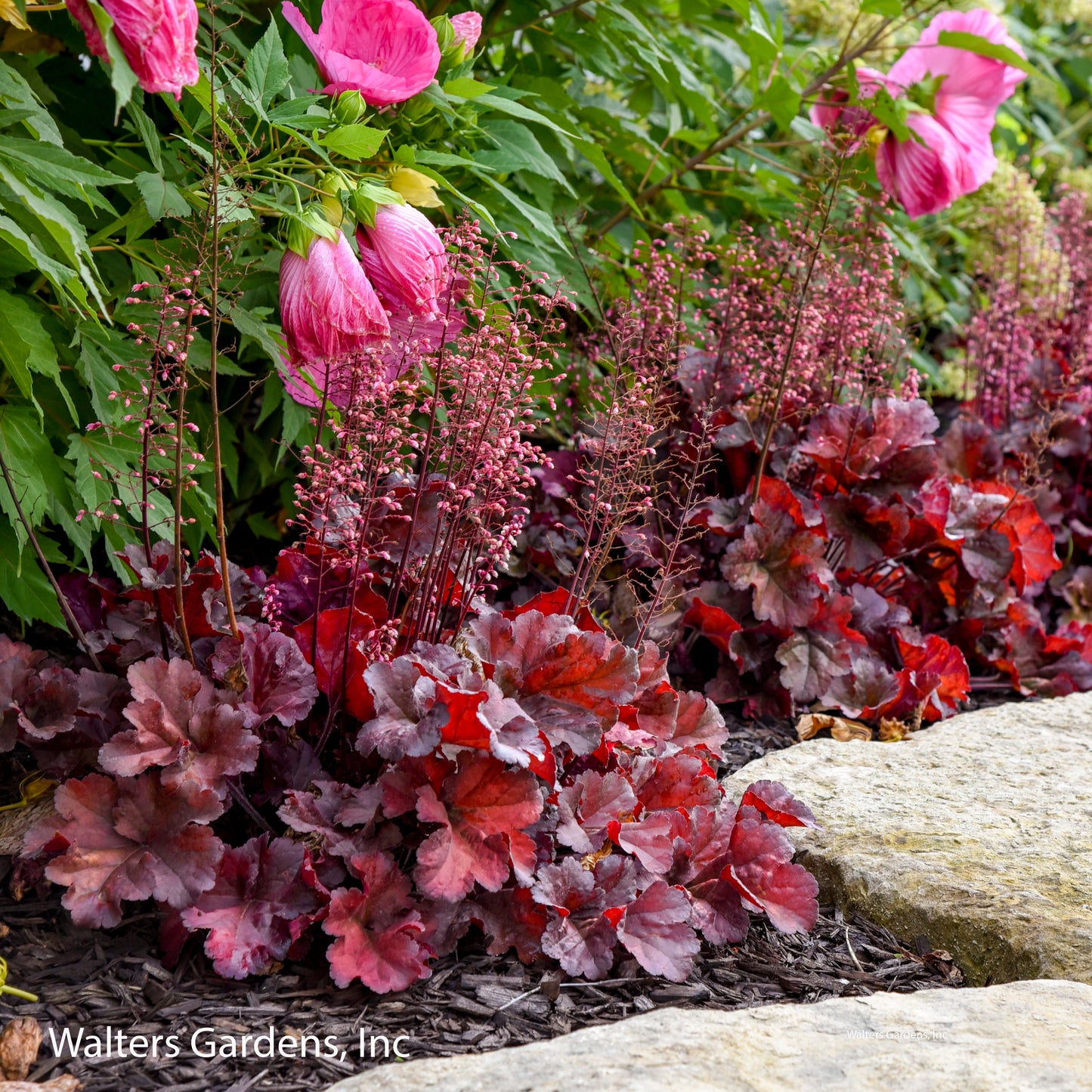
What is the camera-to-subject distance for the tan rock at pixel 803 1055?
4.09 feet

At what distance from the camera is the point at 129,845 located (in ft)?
5.01

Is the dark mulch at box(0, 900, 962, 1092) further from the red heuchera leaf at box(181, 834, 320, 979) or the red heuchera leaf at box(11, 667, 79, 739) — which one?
the red heuchera leaf at box(11, 667, 79, 739)

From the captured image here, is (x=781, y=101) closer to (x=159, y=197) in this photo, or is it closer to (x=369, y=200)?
(x=369, y=200)

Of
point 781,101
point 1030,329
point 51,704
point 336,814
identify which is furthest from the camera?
point 1030,329

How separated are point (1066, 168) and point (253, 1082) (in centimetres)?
590

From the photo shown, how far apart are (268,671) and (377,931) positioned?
0.42 metres

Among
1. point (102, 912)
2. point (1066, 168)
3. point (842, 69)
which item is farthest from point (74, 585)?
point (1066, 168)

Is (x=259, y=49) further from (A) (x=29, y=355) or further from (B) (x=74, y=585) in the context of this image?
(B) (x=74, y=585)

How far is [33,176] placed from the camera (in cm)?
152

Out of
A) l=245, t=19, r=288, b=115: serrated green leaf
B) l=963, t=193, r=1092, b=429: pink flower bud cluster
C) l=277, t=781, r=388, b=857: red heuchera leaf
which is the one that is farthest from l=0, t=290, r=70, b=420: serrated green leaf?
l=963, t=193, r=1092, b=429: pink flower bud cluster

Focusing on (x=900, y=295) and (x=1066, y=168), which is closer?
(x=900, y=295)

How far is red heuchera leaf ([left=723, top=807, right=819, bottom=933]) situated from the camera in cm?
169

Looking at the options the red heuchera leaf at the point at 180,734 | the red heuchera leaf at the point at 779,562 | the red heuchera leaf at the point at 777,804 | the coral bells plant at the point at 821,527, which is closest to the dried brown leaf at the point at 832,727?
the coral bells plant at the point at 821,527

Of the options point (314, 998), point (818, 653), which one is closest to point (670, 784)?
point (314, 998)
